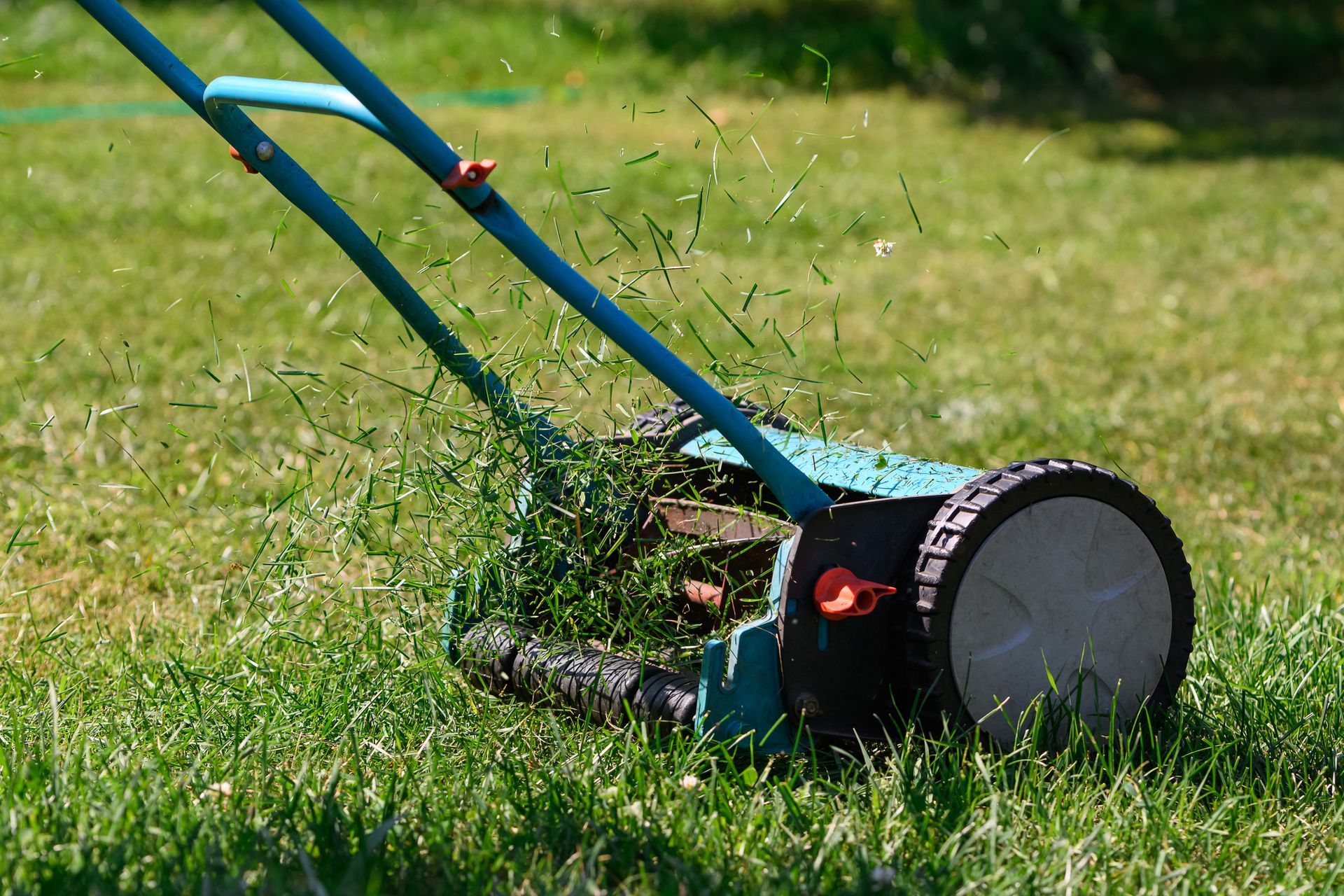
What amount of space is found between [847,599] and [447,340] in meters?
0.76

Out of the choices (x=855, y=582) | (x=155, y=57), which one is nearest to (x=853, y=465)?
(x=855, y=582)

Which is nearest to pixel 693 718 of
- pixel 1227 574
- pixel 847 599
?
pixel 847 599

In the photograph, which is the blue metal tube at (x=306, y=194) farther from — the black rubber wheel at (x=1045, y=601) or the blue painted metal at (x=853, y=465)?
the black rubber wheel at (x=1045, y=601)

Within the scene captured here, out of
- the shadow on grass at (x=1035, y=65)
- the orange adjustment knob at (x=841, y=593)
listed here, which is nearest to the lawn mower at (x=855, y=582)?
the orange adjustment knob at (x=841, y=593)

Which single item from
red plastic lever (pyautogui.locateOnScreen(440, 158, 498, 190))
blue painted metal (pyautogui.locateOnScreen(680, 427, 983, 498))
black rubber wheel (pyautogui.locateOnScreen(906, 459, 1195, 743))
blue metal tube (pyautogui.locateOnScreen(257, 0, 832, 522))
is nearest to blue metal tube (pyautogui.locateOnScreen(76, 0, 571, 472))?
blue metal tube (pyautogui.locateOnScreen(257, 0, 832, 522))

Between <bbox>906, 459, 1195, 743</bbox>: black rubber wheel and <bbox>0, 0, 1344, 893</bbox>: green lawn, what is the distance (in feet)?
0.37

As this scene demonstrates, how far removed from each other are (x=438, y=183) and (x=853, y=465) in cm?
98

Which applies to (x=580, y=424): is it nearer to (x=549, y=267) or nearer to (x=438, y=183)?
(x=549, y=267)

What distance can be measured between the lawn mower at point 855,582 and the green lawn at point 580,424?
0.08 m

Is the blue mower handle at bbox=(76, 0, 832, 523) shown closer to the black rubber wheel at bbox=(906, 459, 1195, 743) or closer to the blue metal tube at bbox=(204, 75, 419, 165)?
the blue metal tube at bbox=(204, 75, 419, 165)

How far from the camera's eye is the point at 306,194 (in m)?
2.20

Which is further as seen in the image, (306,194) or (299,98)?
(306,194)

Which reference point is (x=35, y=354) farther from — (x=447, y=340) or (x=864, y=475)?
(x=864, y=475)

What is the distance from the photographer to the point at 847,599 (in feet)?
7.29
